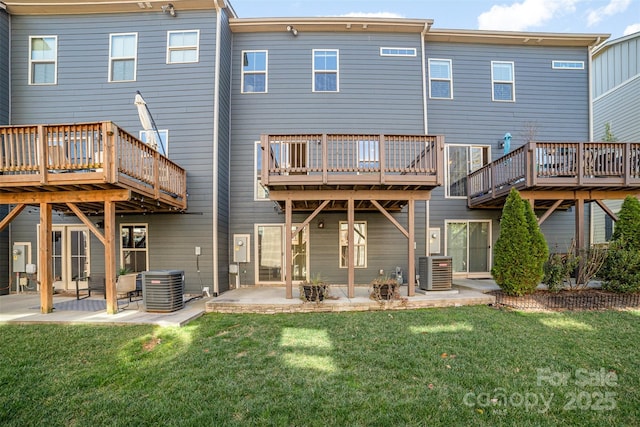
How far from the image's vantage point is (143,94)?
8141 millimetres

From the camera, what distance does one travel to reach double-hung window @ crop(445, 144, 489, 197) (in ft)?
30.3

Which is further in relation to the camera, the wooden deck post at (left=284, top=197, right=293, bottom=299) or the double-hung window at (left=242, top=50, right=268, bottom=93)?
the double-hung window at (left=242, top=50, right=268, bottom=93)

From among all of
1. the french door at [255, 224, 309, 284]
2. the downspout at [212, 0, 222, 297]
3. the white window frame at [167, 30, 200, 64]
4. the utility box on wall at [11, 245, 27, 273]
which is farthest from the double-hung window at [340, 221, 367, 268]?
the utility box on wall at [11, 245, 27, 273]

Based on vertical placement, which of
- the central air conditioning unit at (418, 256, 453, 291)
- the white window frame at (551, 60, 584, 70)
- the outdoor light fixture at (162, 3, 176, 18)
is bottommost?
the central air conditioning unit at (418, 256, 453, 291)

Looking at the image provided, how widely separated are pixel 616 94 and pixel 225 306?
1705cm

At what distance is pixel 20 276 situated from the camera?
8.06 m

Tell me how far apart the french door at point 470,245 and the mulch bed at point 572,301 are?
2.84 metres

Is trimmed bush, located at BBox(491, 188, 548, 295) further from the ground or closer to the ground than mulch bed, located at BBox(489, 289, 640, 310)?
further from the ground

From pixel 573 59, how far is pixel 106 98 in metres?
14.9

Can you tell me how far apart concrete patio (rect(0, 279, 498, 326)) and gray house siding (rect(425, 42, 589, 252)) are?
3663 mm

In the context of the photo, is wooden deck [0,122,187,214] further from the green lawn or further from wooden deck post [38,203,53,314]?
the green lawn

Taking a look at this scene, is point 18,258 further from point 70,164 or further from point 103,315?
point 70,164

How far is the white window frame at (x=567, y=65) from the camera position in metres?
9.41

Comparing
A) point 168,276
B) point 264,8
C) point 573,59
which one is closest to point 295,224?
point 168,276
